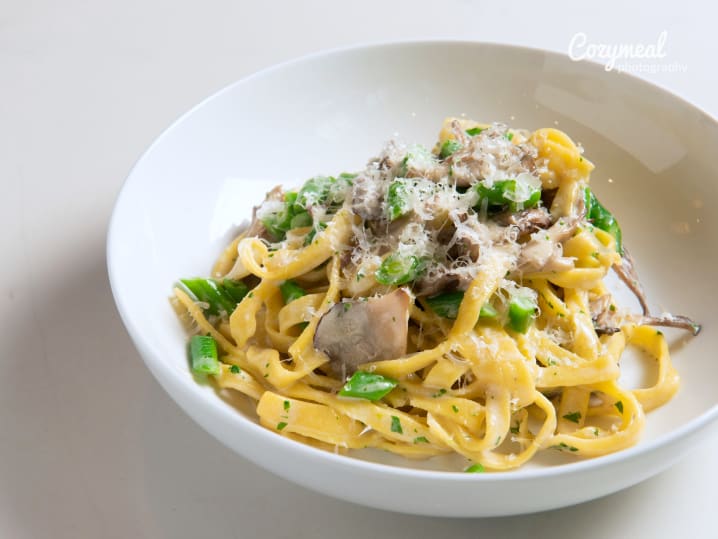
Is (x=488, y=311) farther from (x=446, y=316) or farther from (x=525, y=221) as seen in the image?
(x=525, y=221)

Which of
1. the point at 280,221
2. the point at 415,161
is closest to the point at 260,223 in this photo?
the point at 280,221

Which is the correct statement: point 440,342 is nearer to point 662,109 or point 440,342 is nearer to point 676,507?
point 676,507

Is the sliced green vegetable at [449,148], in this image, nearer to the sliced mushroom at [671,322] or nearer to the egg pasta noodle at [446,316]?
the egg pasta noodle at [446,316]

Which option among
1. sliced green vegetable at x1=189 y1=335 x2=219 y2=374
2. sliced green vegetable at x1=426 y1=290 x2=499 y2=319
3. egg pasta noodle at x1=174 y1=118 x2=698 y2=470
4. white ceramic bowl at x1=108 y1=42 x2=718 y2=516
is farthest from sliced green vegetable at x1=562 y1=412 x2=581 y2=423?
sliced green vegetable at x1=189 y1=335 x2=219 y2=374

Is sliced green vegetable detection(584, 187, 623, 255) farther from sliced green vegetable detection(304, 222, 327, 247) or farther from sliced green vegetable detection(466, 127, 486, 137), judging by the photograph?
sliced green vegetable detection(304, 222, 327, 247)

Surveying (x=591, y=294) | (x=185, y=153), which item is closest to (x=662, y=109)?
(x=591, y=294)

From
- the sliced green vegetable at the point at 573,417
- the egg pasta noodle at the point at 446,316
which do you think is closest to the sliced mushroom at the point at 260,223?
the egg pasta noodle at the point at 446,316

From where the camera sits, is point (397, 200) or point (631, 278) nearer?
point (397, 200)
